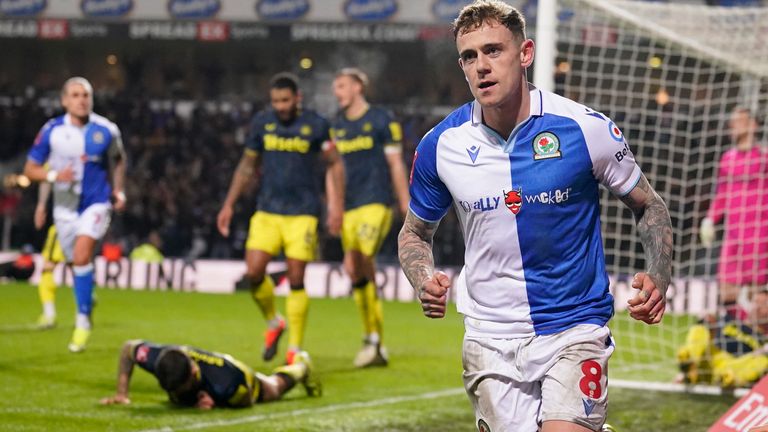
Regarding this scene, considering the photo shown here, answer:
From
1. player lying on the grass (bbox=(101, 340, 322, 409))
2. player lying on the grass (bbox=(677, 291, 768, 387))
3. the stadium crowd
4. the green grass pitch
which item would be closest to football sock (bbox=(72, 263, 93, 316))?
the green grass pitch

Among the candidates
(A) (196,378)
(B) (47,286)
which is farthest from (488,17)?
(B) (47,286)

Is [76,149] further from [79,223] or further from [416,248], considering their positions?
[416,248]

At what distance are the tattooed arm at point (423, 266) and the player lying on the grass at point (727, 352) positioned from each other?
520cm

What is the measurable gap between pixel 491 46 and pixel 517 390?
3.71 feet

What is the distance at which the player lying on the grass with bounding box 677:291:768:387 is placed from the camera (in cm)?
896

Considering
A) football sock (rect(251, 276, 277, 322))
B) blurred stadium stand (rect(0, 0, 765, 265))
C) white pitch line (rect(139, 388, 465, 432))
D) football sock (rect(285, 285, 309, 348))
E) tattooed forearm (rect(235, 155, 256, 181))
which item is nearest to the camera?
white pitch line (rect(139, 388, 465, 432))

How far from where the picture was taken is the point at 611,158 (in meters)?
4.10

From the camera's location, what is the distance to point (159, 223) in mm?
24188

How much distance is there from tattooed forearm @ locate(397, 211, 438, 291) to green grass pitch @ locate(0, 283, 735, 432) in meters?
2.89

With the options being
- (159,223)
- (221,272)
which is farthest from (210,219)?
(221,272)

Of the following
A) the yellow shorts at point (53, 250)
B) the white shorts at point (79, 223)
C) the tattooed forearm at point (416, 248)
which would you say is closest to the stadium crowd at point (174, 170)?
the yellow shorts at point (53, 250)

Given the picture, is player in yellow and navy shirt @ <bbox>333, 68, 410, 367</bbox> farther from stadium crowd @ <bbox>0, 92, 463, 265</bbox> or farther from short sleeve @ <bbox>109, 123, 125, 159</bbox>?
stadium crowd @ <bbox>0, 92, 463, 265</bbox>

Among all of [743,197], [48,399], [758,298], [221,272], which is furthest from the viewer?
[221,272]

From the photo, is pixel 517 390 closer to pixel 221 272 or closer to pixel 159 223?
pixel 221 272
